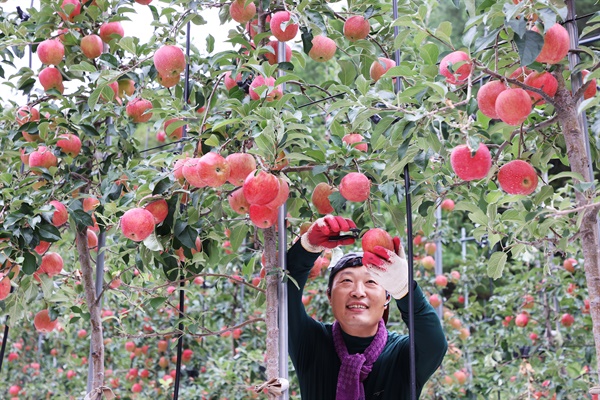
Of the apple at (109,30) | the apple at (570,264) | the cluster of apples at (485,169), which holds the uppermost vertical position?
the apple at (109,30)

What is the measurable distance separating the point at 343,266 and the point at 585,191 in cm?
85

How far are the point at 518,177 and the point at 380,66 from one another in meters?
0.62

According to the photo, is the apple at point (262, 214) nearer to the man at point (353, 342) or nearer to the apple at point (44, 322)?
the man at point (353, 342)

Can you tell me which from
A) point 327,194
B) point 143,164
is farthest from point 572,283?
point 143,164

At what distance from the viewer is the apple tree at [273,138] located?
1.18 m

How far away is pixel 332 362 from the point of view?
Result: 73.1 inches

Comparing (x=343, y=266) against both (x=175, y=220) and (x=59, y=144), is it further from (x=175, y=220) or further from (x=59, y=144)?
(x=59, y=144)

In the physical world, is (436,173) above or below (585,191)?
above

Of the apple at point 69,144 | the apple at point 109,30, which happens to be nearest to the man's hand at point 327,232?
the apple at point 69,144

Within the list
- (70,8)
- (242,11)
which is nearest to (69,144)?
(70,8)

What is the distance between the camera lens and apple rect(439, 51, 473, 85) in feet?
3.72

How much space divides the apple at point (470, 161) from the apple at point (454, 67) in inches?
4.7

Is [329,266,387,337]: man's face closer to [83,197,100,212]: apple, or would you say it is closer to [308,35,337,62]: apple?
[308,35,337,62]: apple

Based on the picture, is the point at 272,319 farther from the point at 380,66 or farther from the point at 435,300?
the point at 435,300
